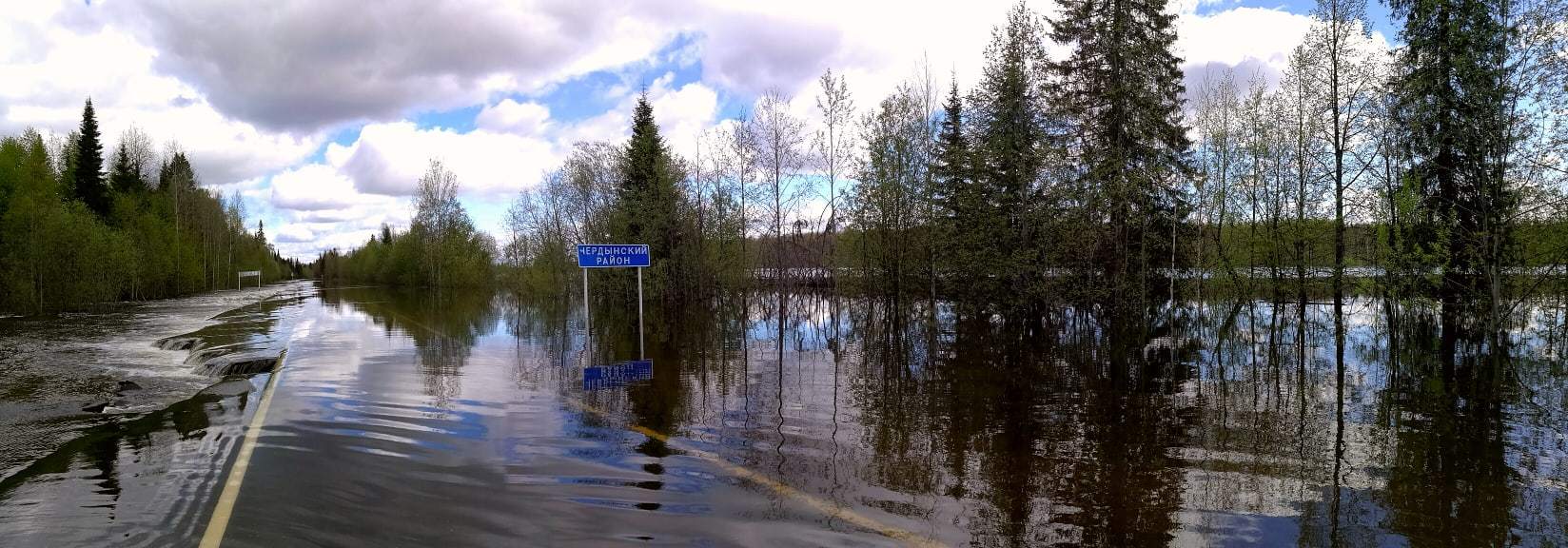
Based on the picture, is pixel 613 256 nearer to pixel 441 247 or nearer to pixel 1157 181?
pixel 1157 181

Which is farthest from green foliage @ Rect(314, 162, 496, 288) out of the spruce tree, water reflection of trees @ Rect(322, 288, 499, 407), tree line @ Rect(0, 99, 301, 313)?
the spruce tree

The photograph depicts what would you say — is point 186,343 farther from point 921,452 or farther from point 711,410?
point 921,452

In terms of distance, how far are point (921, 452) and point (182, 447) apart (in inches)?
285

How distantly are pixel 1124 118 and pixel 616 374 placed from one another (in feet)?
59.4

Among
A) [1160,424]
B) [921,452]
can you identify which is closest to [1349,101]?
[1160,424]

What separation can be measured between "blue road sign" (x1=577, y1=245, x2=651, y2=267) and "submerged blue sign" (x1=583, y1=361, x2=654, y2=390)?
2.10 m

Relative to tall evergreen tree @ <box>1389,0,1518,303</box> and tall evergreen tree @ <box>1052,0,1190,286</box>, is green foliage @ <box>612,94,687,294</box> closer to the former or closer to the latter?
tall evergreen tree @ <box>1052,0,1190,286</box>

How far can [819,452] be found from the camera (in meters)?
6.88

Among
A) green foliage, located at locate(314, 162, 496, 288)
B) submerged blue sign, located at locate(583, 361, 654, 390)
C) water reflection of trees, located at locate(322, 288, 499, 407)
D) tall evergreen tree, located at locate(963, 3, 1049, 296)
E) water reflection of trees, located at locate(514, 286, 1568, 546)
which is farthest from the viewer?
green foliage, located at locate(314, 162, 496, 288)

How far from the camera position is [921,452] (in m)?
6.80

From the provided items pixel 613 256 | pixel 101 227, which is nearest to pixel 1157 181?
pixel 613 256

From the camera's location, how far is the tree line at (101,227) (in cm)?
3356

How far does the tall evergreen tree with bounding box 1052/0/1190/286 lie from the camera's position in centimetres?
2070

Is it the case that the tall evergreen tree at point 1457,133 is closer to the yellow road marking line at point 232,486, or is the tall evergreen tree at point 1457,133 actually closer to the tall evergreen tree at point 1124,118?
the tall evergreen tree at point 1124,118
